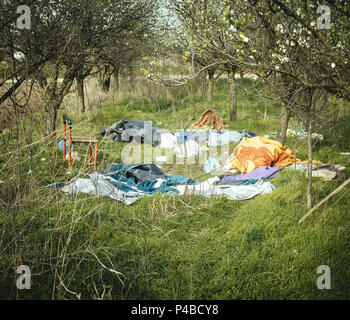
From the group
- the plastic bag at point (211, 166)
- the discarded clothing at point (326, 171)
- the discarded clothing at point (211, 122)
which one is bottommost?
the plastic bag at point (211, 166)

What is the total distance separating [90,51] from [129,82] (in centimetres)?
766

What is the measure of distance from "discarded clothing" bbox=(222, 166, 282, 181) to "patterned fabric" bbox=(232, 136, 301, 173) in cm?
26

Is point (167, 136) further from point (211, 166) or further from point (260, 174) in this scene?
point (260, 174)

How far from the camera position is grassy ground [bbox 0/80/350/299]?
263 centimetres

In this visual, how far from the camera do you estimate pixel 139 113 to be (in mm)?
12250

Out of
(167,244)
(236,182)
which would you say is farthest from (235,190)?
(167,244)

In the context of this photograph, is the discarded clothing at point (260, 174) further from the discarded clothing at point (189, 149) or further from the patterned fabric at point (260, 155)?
the discarded clothing at point (189, 149)

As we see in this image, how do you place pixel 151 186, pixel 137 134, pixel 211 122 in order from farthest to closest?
pixel 211 122
pixel 137 134
pixel 151 186

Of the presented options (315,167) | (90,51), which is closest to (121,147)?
(90,51)

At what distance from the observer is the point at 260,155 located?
21.9 feet

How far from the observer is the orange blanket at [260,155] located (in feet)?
21.7

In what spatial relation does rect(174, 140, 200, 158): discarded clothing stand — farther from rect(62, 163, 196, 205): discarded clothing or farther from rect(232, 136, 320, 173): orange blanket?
rect(62, 163, 196, 205): discarded clothing

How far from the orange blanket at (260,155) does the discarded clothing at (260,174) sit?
0.27 metres

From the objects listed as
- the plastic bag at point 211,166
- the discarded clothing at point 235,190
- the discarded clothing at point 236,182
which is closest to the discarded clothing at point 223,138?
the plastic bag at point 211,166
